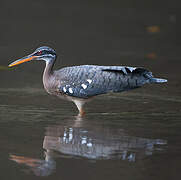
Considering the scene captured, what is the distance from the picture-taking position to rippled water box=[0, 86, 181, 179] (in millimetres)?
6590

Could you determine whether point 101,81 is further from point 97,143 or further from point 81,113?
point 97,143

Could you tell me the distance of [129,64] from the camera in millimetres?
13812

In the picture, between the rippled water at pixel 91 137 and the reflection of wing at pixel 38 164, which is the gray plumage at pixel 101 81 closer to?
the rippled water at pixel 91 137

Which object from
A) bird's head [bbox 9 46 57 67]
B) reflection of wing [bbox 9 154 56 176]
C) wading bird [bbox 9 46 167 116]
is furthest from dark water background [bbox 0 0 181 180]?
bird's head [bbox 9 46 57 67]

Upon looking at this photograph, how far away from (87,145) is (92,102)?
2.85 m

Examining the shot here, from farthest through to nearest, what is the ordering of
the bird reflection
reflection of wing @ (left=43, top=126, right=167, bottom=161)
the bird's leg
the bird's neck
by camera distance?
the bird's neck, the bird's leg, reflection of wing @ (left=43, top=126, right=167, bottom=161), the bird reflection

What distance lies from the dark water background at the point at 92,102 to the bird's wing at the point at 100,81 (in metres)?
0.40

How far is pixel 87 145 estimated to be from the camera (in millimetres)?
7590

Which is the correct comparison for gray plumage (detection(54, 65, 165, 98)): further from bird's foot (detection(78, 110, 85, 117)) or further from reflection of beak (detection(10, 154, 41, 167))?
reflection of beak (detection(10, 154, 41, 167))

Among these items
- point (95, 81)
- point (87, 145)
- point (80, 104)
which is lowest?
point (87, 145)

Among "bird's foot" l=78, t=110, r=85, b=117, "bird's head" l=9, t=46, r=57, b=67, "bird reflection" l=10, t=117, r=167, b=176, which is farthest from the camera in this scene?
"bird's head" l=9, t=46, r=57, b=67

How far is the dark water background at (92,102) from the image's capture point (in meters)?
6.81

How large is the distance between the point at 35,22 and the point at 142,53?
4.00 meters

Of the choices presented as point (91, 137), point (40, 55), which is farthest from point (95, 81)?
→ point (91, 137)
